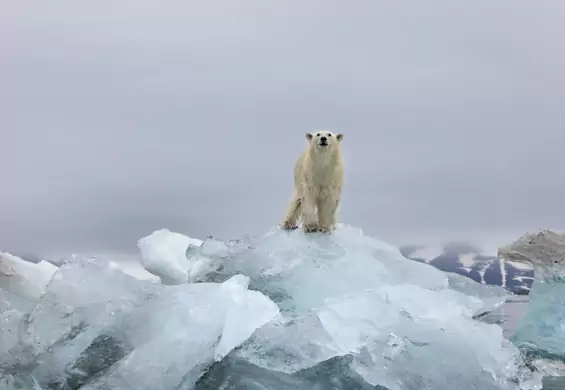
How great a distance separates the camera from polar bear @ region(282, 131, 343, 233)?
616 centimetres

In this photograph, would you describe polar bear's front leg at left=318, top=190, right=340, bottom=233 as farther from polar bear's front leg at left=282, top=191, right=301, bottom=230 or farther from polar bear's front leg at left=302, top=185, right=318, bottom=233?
polar bear's front leg at left=282, top=191, right=301, bottom=230

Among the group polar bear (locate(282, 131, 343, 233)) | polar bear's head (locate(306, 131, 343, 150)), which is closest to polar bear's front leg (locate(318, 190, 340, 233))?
polar bear (locate(282, 131, 343, 233))

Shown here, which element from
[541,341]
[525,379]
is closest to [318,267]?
[525,379]

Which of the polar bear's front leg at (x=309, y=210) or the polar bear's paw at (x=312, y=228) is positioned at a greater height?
the polar bear's front leg at (x=309, y=210)

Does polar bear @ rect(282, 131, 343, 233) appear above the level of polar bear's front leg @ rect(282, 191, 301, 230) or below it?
above

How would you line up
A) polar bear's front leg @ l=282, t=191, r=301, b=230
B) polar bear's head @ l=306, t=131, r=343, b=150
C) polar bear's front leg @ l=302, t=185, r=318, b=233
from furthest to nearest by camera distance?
1. polar bear's front leg @ l=282, t=191, r=301, b=230
2. polar bear's front leg @ l=302, t=185, r=318, b=233
3. polar bear's head @ l=306, t=131, r=343, b=150

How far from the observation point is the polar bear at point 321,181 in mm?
6164

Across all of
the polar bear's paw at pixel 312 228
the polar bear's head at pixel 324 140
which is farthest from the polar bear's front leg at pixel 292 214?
the polar bear's head at pixel 324 140

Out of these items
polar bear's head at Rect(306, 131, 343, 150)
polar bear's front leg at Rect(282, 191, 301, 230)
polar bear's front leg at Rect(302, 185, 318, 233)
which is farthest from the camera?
polar bear's front leg at Rect(282, 191, 301, 230)

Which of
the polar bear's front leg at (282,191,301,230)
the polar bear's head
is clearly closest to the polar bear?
the polar bear's head

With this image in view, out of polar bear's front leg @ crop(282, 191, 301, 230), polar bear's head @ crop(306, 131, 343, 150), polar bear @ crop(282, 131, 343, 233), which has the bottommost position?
polar bear's front leg @ crop(282, 191, 301, 230)

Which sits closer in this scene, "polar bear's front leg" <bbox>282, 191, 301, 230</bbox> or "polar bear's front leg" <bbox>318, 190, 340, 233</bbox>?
"polar bear's front leg" <bbox>318, 190, 340, 233</bbox>

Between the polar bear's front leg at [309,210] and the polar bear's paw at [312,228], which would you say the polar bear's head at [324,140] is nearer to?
the polar bear's front leg at [309,210]

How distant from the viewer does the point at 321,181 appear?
6.24m
